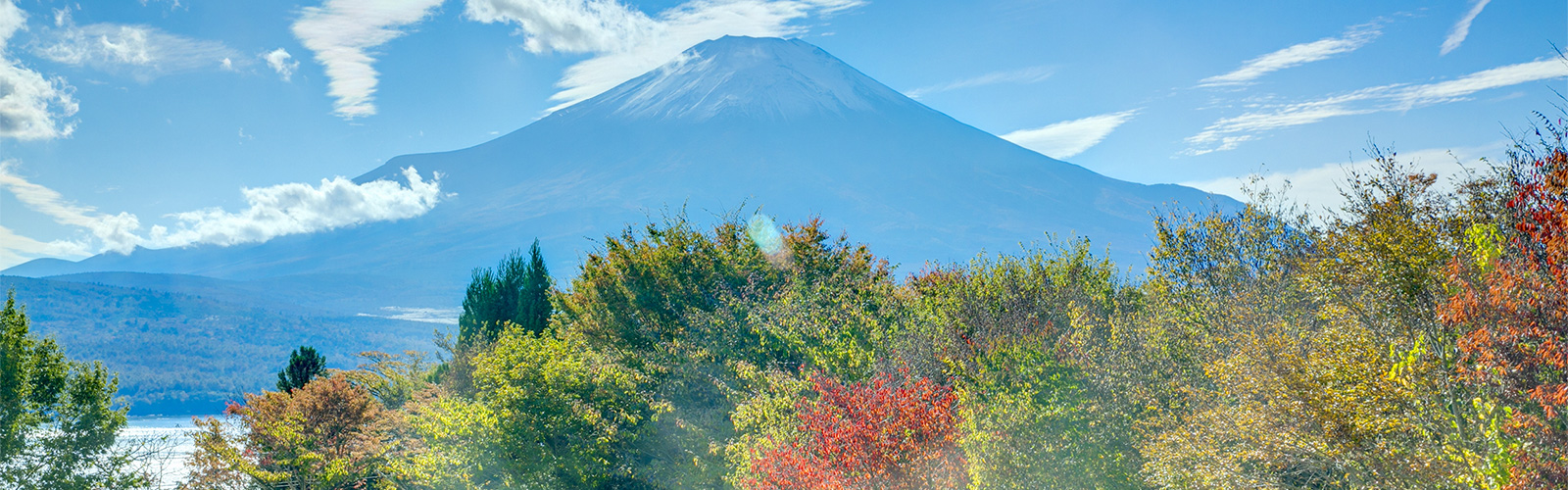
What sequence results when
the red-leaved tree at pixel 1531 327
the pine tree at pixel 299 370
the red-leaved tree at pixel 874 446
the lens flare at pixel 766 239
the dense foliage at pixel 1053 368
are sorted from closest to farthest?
the red-leaved tree at pixel 1531 327, the dense foliage at pixel 1053 368, the red-leaved tree at pixel 874 446, the lens flare at pixel 766 239, the pine tree at pixel 299 370

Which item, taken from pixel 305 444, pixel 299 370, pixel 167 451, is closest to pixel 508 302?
pixel 299 370

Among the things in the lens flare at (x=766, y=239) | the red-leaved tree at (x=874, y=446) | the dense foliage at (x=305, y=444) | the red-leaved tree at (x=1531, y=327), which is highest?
the lens flare at (x=766, y=239)

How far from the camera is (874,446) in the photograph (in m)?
18.5

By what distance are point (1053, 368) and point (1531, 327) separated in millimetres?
11800

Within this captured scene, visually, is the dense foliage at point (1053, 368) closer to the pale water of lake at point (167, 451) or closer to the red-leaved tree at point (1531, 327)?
the red-leaved tree at point (1531, 327)

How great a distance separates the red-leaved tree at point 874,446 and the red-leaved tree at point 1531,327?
9.35 metres

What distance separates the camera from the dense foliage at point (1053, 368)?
13672mm

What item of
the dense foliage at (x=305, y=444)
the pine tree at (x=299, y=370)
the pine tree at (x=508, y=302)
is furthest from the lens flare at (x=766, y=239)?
the pine tree at (x=299, y=370)

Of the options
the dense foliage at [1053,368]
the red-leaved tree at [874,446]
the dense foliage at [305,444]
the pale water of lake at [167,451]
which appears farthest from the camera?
the pale water of lake at [167,451]

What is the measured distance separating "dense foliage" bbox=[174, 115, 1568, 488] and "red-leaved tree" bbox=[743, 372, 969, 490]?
6cm

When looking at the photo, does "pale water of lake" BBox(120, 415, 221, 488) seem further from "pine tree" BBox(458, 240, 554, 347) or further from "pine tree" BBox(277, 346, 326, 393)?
"pine tree" BBox(458, 240, 554, 347)

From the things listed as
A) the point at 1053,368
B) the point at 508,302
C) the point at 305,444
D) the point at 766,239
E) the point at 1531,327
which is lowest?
the point at 305,444

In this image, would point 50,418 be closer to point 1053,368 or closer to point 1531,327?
point 1053,368

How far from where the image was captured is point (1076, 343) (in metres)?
A: 23.2
